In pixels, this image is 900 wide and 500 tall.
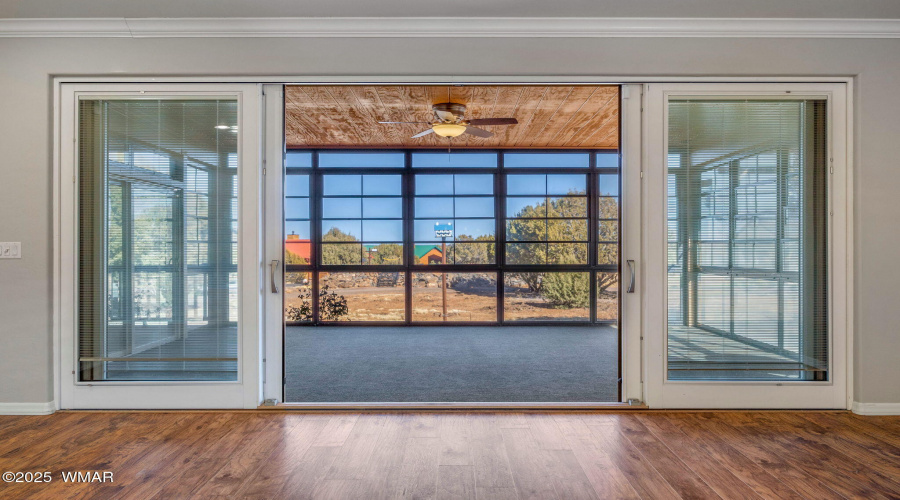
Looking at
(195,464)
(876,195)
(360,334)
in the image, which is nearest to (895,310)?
(876,195)

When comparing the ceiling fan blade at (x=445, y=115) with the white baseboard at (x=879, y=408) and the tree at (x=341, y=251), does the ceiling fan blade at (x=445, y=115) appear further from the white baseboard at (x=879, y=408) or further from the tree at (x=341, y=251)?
the white baseboard at (x=879, y=408)

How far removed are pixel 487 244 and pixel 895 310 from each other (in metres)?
4.57

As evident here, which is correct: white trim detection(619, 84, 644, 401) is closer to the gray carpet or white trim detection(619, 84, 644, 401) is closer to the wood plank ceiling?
the gray carpet

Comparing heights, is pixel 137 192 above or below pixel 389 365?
above

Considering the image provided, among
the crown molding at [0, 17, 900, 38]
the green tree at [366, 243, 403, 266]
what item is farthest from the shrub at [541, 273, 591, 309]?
the crown molding at [0, 17, 900, 38]

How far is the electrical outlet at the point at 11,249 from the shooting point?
2.96 metres

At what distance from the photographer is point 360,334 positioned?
6281 mm

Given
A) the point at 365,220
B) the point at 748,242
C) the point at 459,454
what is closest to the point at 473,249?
the point at 365,220

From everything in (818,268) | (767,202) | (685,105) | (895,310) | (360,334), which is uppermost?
(685,105)

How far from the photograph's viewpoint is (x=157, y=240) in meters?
3.04

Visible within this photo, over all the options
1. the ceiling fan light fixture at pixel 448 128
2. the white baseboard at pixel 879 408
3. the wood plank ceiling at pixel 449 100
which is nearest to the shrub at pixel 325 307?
the wood plank ceiling at pixel 449 100

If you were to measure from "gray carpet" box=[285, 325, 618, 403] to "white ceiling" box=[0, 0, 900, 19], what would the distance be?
255cm

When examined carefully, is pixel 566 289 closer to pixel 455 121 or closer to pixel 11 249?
pixel 455 121

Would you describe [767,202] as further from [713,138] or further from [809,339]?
[809,339]
